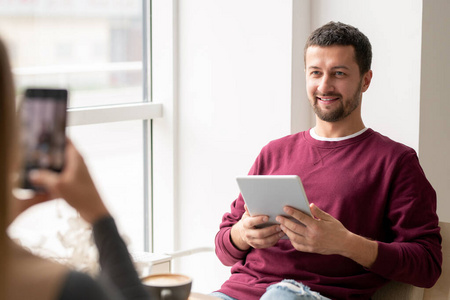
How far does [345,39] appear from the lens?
2330 mm

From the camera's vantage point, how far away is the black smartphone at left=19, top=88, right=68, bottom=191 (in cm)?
57

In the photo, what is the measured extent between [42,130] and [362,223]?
1714mm

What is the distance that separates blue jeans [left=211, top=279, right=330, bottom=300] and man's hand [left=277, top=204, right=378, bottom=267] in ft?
0.36

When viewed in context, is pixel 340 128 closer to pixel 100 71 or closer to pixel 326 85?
pixel 326 85

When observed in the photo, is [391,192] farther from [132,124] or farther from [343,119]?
[132,124]

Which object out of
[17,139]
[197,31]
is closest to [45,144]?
[17,139]

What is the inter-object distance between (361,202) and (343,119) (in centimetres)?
31

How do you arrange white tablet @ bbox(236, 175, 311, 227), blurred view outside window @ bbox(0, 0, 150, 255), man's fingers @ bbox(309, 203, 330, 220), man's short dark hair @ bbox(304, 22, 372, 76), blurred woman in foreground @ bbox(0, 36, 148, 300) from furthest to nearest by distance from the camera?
Result: blurred view outside window @ bbox(0, 0, 150, 255), man's short dark hair @ bbox(304, 22, 372, 76), man's fingers @ bbox(309, 203, 330, 220), white tablet @ bbox(236, 175, 311, 227), blurred woman in foreground @ bbox(0, 36, 148, 300)

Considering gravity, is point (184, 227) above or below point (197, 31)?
below

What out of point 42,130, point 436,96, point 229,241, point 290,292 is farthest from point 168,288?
point 436,96

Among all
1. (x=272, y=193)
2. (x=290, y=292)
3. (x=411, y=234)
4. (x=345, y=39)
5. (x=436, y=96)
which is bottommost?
(x=290, y=292)

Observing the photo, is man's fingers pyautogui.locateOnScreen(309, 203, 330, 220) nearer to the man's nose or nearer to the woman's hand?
the man's nose

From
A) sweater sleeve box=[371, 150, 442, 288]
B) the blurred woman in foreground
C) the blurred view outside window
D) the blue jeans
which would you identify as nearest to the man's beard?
sweater sleeve box=[371, 150, 442, 288]

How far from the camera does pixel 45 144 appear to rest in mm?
609
